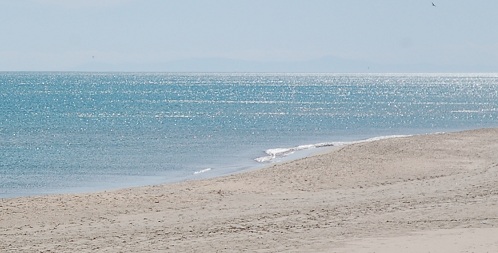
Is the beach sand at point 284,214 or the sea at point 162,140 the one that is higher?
the beach sand at point 284,214

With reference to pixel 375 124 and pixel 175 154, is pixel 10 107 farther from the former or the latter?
pixel 175 154

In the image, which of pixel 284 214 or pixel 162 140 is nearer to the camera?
pixel 284 214

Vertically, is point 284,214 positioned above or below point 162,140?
above

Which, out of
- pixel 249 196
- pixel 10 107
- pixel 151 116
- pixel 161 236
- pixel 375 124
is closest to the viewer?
pixel 161 236

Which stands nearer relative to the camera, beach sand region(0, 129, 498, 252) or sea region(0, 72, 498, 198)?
beach sand region(0, 129, 498, 252)

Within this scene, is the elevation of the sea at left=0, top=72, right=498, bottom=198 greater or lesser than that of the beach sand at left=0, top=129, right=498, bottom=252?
lesser

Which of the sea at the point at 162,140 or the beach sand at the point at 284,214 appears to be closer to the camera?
the beach sand at the point at 284,214

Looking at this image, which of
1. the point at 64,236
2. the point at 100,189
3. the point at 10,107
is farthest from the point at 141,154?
the point at 10,107

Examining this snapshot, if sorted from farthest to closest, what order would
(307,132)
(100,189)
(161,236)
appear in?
(307,132)
(100,189)
(161,236)

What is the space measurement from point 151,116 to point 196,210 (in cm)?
5832

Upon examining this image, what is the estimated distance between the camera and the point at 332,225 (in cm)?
1741

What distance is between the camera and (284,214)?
18969 mm

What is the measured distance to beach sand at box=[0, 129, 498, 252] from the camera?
15688 mm

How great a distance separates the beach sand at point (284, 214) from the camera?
618 inches
